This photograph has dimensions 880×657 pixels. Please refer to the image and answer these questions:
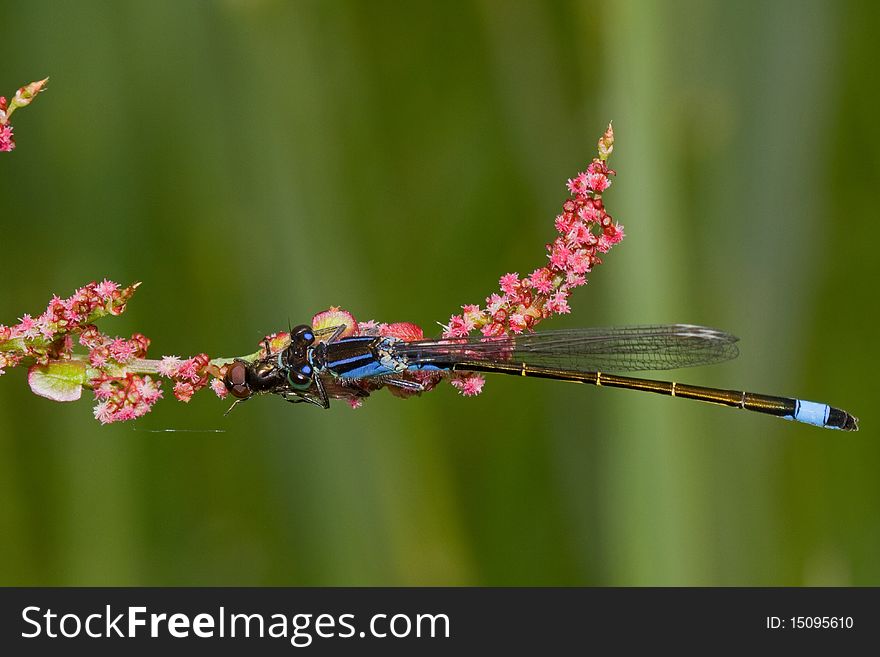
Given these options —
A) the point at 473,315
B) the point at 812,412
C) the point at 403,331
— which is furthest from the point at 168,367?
the point at 812,412

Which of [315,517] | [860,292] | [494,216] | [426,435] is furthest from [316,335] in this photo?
[860,292]

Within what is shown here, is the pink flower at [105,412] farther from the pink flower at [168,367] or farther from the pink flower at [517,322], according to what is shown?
the pink flower at [517,322]

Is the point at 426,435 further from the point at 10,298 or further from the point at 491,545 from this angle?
the point at 10,298

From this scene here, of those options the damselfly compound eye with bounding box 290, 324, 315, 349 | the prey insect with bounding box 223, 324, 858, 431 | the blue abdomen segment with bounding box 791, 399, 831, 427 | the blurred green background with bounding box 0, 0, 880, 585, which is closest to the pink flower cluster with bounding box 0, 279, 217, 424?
the prey insect with bounding box 223, 324, 858, 431

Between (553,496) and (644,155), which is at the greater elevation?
(644,155)

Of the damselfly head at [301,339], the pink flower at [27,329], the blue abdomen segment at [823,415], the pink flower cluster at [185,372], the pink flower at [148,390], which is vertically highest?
the blue abdomen segment at [823,415]

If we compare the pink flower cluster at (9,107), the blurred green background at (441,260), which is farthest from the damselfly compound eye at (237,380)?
the blurred green background at (441,260)

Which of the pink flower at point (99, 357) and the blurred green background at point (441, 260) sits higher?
the blurred green background at point (441, 260)
